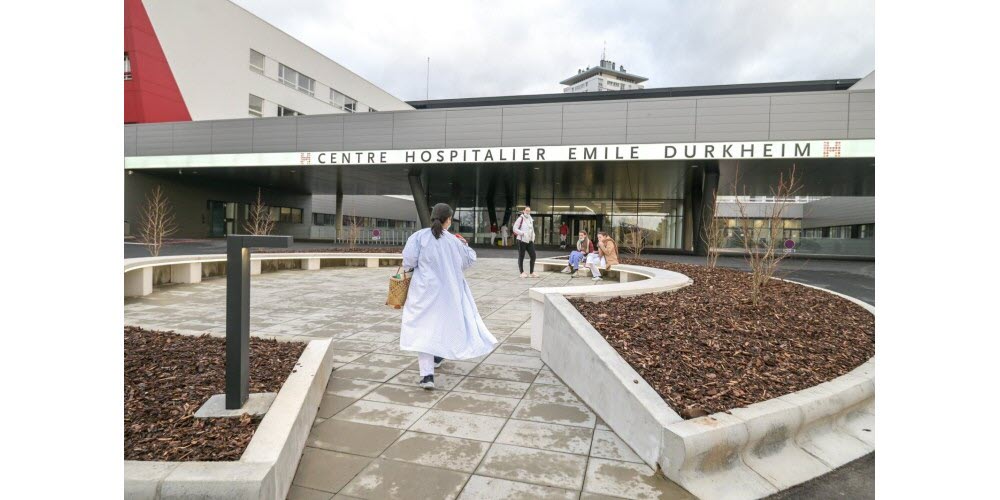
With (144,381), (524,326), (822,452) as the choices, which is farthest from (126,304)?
(822,452)

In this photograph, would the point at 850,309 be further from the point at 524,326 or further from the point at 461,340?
the point at 461,340

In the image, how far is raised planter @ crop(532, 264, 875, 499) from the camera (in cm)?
288

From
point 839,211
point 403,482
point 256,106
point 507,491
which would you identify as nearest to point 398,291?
point 403,482

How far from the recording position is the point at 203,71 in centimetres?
2912

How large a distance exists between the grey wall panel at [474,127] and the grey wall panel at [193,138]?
40.9 ft

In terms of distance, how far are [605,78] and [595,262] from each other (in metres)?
129

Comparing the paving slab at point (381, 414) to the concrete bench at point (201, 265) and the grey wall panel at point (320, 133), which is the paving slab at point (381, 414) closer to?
the concrete bench at point (201, 265)

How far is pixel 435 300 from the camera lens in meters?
4.61

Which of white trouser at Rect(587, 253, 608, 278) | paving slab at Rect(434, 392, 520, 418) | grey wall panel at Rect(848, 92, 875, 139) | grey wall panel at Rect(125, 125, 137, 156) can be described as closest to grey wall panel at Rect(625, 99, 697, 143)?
grey wall panel at Rect(848, 92, 875, 139)

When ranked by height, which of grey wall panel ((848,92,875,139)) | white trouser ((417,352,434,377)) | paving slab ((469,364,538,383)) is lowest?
paving slab ((469,364,538,383))

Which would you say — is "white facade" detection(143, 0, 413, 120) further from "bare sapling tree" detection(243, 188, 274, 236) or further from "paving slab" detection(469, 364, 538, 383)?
"paving slab" detection(469, 364, 538, 383)

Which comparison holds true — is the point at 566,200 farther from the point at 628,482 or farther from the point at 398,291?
the point at 628,482

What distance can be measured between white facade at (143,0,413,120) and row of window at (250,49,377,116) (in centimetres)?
6

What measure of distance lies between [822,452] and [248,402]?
3807 mm
